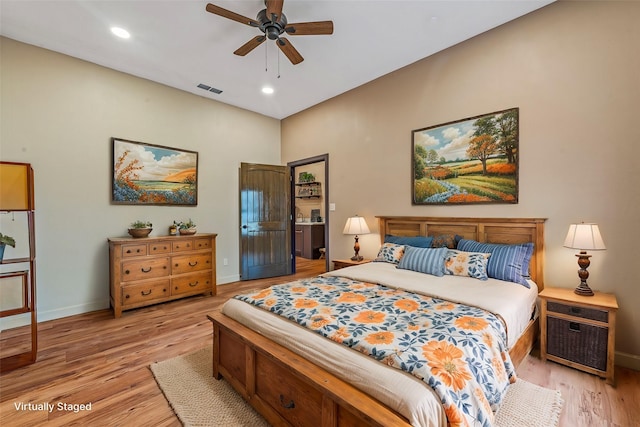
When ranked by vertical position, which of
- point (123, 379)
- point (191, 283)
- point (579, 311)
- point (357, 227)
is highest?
point (357, 227)

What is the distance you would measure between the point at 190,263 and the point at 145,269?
1.83 feet

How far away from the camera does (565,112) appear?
2.49 m

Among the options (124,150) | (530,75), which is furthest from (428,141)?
(124,150)

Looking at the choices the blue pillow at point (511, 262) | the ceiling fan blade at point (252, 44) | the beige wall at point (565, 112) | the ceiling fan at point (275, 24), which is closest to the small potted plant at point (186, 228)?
→ the ceiling fan blade at point (252, 44)

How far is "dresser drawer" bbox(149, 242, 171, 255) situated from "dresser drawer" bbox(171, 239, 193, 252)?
0.06m

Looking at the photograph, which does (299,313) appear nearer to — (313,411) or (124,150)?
(313,411)

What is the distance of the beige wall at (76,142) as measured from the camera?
3.04m

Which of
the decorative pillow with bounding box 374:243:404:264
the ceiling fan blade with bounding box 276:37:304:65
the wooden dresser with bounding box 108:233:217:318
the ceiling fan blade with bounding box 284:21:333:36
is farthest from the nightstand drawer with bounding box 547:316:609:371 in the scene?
the wooden dresser with bounding box 108:233:217:318

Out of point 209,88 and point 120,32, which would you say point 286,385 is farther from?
point 209,88

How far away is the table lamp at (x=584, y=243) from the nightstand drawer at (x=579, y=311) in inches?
7.4

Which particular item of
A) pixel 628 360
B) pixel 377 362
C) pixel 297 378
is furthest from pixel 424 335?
pixel 628 360

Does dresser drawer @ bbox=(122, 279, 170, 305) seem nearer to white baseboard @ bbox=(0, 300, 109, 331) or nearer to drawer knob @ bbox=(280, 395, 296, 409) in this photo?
white baseboard @ bbox=(0, 300, 109, 331)

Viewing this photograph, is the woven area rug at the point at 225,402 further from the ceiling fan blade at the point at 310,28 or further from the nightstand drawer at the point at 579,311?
the ceiling fan blade at the point at 310,28

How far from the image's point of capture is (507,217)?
2.81 metres
